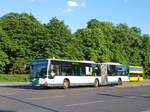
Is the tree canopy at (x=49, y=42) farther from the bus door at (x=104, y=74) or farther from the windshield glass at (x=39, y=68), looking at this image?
the windshield glass at (x=39, y=68)

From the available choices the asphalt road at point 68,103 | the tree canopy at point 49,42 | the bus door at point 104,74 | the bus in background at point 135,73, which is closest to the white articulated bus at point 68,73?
the bus door at point 104,74

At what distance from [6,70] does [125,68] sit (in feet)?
93.1

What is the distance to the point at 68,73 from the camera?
3834cm

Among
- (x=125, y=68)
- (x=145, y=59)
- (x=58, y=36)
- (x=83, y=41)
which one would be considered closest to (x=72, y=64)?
(x=125, y=68)

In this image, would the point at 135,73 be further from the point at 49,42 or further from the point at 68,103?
the point at 68,103

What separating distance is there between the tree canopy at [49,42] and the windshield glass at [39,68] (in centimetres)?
3262

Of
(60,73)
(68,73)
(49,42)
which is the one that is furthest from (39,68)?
(49,42)

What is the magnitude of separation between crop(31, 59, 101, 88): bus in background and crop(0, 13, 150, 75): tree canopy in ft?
92.0

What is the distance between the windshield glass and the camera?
35.7 m

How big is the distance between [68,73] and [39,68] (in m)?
3.42

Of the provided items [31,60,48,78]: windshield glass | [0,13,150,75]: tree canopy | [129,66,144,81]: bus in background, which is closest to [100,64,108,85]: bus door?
[31,60,48,78]: windshield glass

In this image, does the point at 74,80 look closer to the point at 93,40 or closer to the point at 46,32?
the point at 46,32

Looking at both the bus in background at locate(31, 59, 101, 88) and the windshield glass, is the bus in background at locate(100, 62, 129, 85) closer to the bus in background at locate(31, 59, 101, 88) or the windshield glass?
the bus in background at locate(31, 59, 101, 88)

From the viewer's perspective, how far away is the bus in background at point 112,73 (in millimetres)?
46062
